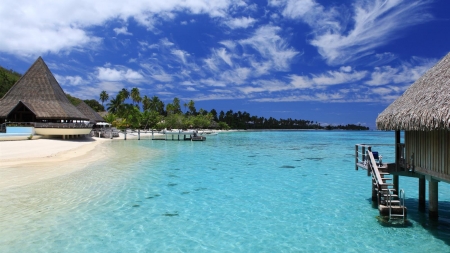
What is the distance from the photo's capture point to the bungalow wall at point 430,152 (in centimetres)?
608

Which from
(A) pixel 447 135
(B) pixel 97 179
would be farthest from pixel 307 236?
(B) pixel 97 179

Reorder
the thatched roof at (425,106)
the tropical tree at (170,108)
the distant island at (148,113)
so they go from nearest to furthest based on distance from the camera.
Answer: the thatched roof at (425,106) < the distant island at (148,113) < the tropical tree at (170,108)

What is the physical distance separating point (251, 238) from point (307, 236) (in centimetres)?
126

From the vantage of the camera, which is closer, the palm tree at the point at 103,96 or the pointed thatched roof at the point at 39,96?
the pointed thatched roof at the point at 39,96

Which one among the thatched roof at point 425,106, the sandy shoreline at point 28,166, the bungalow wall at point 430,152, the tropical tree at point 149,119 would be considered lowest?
the sandy shoreline at point 28,166

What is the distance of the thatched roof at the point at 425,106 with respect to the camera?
18.4 feet

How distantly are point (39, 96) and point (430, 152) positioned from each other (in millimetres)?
36873

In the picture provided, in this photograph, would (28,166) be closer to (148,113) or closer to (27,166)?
(27,166)

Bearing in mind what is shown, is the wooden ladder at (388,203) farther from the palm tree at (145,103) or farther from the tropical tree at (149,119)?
the palm tree at (145,103)

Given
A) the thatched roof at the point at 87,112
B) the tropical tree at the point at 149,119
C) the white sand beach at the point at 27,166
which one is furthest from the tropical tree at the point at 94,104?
the white sand beach at the point at 27,166

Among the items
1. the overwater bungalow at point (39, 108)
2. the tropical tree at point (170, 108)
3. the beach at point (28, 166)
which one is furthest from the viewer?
the tropical tree at point (170, 108)

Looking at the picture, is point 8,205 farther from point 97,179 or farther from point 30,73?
point 30,73

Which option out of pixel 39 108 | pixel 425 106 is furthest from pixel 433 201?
pixel 39 108

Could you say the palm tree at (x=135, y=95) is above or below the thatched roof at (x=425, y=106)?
above
